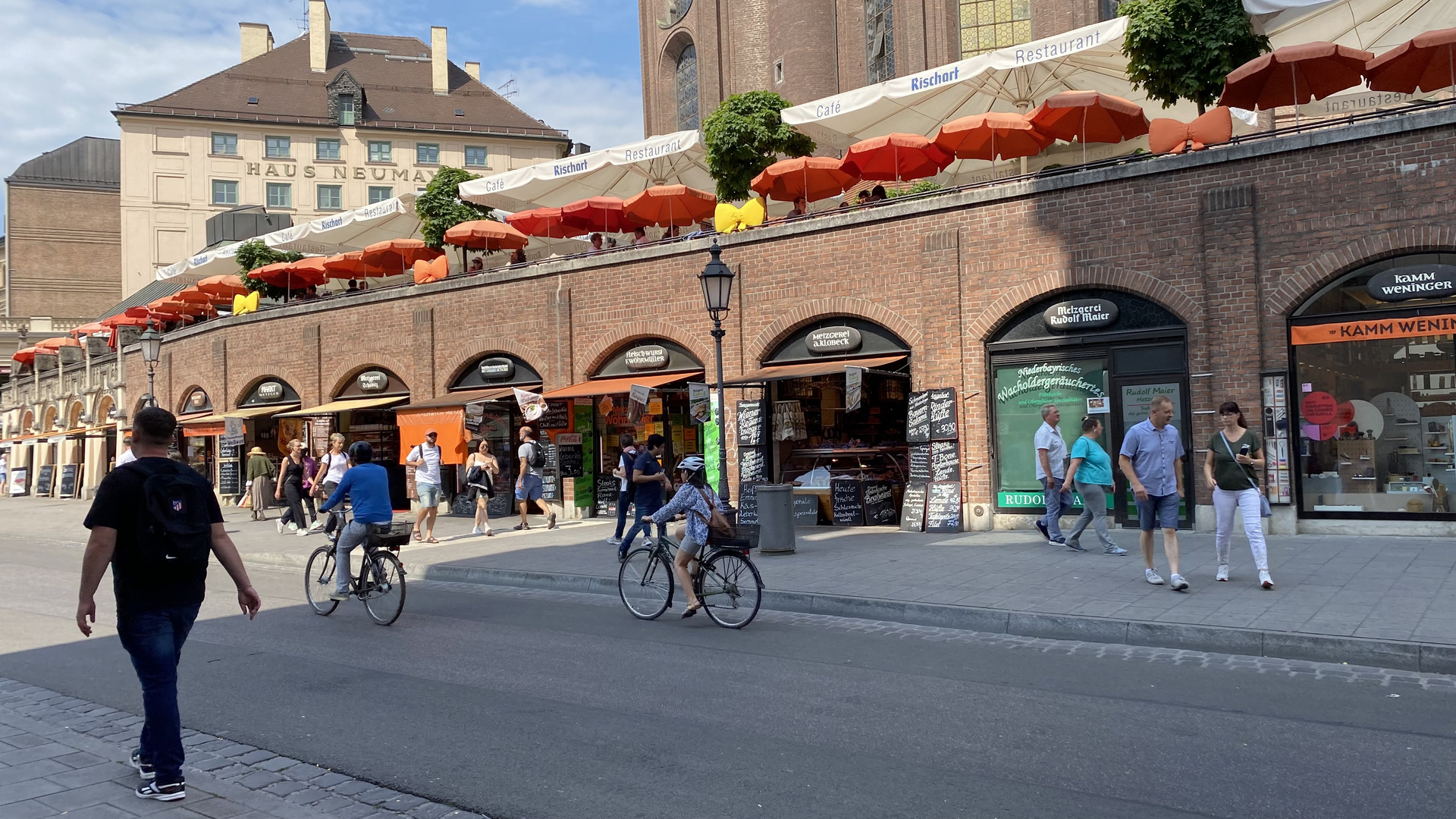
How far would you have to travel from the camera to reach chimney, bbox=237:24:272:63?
214 feet

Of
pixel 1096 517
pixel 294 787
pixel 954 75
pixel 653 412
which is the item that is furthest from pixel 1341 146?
pixel 294 787

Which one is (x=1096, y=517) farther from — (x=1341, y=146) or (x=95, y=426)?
(x=95, y=426)

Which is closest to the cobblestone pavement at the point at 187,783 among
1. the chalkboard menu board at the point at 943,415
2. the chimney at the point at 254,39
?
the chalkboard menu board at the point at 943,415

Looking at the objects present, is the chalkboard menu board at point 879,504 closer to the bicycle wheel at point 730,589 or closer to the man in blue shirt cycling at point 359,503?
the bicycle wheel at point 730,589

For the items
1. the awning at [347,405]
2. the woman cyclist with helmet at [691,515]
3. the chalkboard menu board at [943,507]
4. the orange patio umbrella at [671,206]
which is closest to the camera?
the woman cyclist with helmet at [691,515]

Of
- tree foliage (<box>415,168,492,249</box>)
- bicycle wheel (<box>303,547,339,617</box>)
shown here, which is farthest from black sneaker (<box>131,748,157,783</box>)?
tree foliage (<box>415,168,492,249</box>)

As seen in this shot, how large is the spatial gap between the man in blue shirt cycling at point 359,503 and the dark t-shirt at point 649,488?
133 inches

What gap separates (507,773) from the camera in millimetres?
5234

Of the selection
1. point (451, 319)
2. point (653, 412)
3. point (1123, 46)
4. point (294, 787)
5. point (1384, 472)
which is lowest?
point (294, 787)

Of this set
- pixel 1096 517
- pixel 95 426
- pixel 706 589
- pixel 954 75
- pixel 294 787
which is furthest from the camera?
pixel 95 426

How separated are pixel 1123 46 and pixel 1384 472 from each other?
8.36m

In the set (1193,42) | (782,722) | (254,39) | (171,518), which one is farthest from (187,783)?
(254,39)

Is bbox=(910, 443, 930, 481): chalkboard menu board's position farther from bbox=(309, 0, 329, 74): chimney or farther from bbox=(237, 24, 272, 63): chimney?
bbox=(237, 24, 272, 63): chimney

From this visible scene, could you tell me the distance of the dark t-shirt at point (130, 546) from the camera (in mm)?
4777
